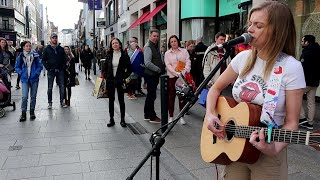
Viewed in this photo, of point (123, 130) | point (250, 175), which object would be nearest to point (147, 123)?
point (123, 130)

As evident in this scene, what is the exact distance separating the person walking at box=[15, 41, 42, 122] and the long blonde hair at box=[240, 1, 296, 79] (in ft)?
21.7

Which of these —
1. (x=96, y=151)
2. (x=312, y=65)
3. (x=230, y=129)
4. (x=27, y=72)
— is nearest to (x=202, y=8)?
(x=312, y=65)

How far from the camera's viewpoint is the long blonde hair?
1.95m

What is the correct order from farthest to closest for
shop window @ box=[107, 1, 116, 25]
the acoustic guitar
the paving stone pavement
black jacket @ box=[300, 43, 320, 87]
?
1. shop window @ box=[107, 1, 116, 25]
2. black jacket @ box=[300, 43, 320, 87]
3. the paving stone pavement
4. the acoustic guitar

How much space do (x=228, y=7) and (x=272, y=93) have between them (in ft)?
36.8

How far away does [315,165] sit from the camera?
4398 millimetres

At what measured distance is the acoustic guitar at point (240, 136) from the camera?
179cm

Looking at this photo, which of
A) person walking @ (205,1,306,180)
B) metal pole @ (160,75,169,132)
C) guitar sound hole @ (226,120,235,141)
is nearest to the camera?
person walking @ (205,1,306,180)

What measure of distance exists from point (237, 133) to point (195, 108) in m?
6.60

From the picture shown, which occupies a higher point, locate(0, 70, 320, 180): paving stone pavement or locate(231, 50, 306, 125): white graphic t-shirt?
locate(231, 50, 306, 125): white graphic t-shirt

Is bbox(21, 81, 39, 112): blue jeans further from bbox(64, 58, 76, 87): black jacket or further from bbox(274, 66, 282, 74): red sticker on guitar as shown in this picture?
bbox(274, 66, 282, 74): red sticker on guitar

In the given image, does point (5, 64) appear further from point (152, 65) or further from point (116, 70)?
point (152, 65)

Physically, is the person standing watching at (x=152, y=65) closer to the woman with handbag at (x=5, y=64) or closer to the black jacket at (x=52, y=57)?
the black jacket at (x=52, y=57)

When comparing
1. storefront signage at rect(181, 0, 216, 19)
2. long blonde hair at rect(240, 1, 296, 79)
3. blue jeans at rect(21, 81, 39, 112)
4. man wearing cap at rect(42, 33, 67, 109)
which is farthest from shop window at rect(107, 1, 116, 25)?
long blonde hair at rect(240, 1, 296, 79)
